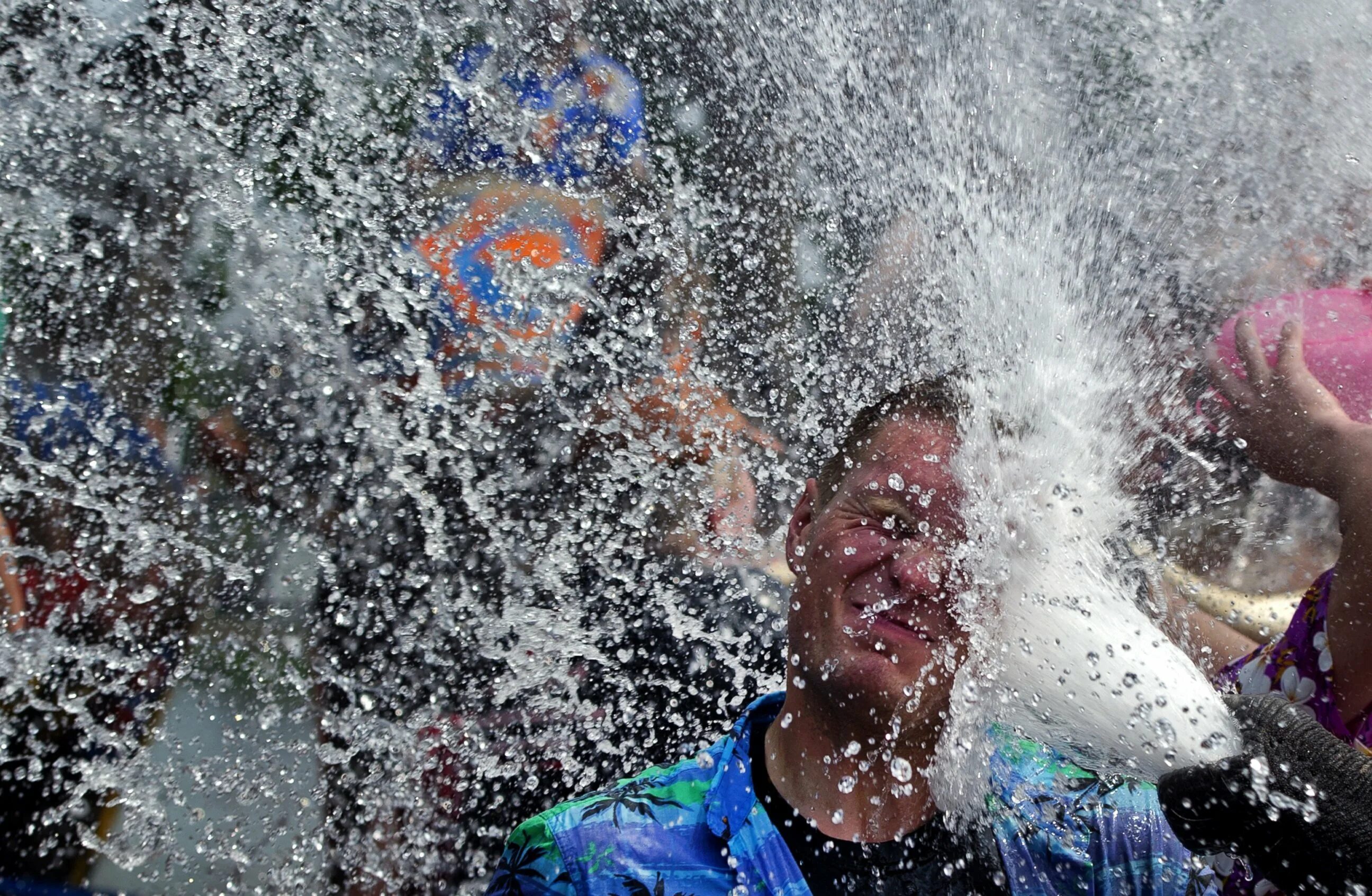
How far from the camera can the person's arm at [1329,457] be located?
4.89 feet

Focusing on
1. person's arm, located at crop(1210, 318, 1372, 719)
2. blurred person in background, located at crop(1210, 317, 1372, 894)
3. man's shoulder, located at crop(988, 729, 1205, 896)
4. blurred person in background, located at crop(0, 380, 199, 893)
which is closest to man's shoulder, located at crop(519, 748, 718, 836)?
man's shoulder, located at crop(988, 729, 1205, 896)

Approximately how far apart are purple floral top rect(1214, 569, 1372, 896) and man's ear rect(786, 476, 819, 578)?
0.85 m

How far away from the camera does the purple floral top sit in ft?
5.09

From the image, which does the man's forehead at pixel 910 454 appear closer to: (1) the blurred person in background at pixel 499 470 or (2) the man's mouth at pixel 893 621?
(2) the man's mouth at pixel 893 621

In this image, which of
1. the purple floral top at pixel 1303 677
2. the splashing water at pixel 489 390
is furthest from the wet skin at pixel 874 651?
the purple floral top at pixel 1303 677

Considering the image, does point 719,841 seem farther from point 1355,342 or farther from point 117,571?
point 117,571

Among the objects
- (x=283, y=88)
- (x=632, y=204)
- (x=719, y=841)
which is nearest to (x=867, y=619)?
(x=719, y=841)

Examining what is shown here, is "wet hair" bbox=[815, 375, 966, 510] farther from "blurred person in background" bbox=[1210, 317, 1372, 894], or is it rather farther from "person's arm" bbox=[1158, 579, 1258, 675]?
"person's arm" bbox=[1158, 579, 1258, 675]

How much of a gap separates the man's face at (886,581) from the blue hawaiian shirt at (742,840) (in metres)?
0.22

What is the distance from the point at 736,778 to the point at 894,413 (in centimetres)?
79

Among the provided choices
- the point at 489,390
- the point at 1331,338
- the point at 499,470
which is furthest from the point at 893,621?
the point at 489,390

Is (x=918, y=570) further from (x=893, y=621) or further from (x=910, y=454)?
(x=910, y=454)

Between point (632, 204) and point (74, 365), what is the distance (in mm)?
1797

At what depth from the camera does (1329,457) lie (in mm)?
1577
